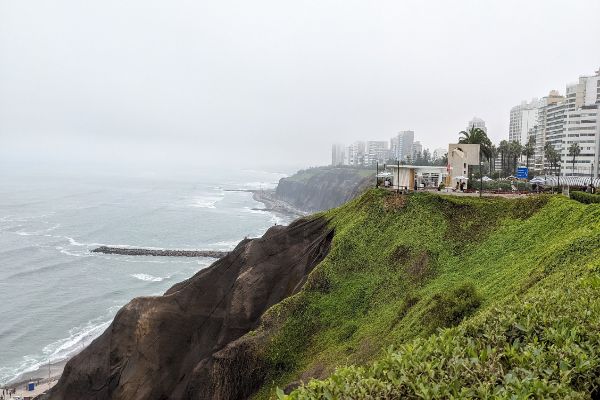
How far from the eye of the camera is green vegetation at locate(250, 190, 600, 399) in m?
11.3

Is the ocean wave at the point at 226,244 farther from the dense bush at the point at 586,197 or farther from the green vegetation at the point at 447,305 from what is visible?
the dense bush at the point at 586,197

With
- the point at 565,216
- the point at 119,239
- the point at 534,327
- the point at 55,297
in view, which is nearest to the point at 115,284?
the point at 55,297

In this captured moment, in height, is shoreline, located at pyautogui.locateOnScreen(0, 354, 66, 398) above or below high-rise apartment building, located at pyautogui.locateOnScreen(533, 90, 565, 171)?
below

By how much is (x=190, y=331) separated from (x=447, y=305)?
22060mm

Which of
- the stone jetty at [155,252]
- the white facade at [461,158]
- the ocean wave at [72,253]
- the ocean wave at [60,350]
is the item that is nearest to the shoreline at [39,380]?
the ocean wave at [60,350]

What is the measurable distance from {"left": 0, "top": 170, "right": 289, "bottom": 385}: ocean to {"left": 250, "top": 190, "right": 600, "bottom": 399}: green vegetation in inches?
1491

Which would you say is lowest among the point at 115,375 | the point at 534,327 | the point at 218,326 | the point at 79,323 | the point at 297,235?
the point at 79,323

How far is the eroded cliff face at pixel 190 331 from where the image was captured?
36.1 metres

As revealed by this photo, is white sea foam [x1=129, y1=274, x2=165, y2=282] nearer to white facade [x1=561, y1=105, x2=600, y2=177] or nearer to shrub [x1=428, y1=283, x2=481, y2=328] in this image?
shrub [x1=428, y1=283, x2=481, y2=328]

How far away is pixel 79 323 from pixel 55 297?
11261 mm

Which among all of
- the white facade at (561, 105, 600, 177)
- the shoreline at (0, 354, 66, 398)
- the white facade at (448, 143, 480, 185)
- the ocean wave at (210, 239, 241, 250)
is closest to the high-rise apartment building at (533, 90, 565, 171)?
the white facade at (561, 105, 600, 177)

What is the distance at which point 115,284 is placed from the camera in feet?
277

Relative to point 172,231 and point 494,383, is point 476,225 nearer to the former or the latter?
point 494,383

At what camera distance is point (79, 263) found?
95750 mm
